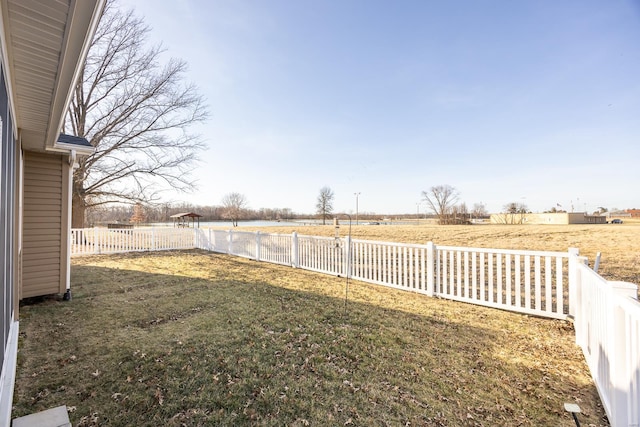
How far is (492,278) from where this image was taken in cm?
487

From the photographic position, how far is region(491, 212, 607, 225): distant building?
30922 mm

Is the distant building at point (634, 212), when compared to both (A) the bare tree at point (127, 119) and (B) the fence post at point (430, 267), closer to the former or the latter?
(B) the fence post at point (430, 267)

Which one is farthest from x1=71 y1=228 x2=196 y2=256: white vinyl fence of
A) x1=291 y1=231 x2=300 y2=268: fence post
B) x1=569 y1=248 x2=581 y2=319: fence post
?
x1=569 y1=248 x2=581 y2=319: fence post

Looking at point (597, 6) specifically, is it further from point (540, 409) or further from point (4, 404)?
point (4, 404)

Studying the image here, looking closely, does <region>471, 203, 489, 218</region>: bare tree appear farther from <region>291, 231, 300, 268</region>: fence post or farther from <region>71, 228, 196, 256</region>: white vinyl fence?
<region>71, 228, 196, 256</region>: white vinyl fence

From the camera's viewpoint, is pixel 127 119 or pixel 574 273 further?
pixel 127 119

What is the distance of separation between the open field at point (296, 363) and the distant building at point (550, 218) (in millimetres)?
37288

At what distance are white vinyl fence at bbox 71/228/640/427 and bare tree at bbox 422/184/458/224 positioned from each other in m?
42.2

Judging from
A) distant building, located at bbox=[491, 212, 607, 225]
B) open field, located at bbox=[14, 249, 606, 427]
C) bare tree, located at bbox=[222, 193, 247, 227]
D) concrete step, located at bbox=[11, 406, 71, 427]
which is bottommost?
open field, located at bbox=[14, 249, 606, 427]

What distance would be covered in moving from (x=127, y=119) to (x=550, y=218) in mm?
43120

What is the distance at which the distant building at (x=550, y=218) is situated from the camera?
3092cm

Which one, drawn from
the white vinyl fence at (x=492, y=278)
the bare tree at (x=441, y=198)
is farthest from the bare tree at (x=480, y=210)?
the white vinyl fence at (x=492, y=278)

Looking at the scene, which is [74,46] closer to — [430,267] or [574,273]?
[430,267]

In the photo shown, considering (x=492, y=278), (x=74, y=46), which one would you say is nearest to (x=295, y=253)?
(x=492, y=278)
